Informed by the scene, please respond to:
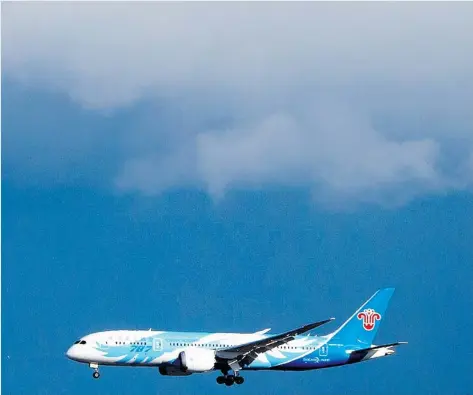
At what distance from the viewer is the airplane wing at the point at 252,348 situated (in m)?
67.8

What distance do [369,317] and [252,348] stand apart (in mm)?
12080

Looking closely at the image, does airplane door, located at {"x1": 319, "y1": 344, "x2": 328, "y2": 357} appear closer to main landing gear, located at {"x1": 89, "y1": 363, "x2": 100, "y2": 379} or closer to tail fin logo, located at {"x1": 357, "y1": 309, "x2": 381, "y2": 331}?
tail fin logo, located at {"x1": 357, "y1": 309, "x2": 381, "y2": 331}

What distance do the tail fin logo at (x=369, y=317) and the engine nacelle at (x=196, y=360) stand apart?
13.9 metres

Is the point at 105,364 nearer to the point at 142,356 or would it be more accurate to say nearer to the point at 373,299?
the point at 142,356

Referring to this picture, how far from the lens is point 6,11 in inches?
1957

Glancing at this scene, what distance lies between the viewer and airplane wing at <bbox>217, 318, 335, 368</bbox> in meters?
67.8

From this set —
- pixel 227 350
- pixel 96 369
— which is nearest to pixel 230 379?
pixel 227 350

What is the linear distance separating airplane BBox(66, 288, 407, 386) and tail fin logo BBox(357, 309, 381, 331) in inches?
11.1

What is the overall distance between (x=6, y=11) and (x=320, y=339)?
35.3 meters

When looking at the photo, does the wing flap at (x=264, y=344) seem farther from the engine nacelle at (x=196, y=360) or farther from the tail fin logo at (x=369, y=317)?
the tail fin logo at (x=369, y=317)

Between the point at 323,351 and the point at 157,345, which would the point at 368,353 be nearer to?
the point at 323,351

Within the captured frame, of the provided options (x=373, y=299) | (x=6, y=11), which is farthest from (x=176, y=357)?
(x=6, y=11)

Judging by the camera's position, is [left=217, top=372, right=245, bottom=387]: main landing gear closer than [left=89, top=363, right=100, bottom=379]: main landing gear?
No

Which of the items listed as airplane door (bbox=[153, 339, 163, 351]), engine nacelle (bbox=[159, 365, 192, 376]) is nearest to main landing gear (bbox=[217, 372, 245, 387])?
engine nacelle (bbox=[159, 365, 192, 376])
